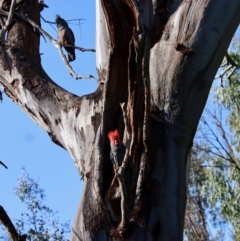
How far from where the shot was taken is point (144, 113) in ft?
6.31

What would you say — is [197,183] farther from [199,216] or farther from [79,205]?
[79,205]

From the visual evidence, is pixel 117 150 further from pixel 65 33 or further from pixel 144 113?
pixel 65 33

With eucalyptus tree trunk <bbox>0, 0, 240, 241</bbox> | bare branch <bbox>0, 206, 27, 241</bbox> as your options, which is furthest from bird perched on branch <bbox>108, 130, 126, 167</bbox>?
bare branch <bbox>0, 206, 27, 241</bbox>

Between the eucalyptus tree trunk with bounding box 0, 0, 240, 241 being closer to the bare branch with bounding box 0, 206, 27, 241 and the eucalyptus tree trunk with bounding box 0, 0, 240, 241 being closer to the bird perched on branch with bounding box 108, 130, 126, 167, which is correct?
the bird perched on branch with bounding box 108, 130, 126, 167

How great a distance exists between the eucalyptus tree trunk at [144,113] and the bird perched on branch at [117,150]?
0.03 meters

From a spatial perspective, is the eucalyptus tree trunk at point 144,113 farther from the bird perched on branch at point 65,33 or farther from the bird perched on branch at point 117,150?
the bird perched on branch at point 65,33

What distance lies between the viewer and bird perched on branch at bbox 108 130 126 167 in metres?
1.88

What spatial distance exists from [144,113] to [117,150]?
0.51 feet

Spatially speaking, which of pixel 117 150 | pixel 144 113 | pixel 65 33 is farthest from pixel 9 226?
pixel 65 33

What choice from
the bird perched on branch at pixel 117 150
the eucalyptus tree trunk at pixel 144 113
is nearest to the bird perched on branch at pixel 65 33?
the eucalyptus tree trunk at pixel 144 113

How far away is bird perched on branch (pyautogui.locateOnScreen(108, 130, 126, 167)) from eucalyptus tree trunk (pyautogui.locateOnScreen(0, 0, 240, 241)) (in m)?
0.03

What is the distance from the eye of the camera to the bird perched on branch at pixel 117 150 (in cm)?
188

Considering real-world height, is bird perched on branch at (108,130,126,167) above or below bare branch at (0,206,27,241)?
above

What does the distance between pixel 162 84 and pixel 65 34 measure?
2351 millimetres
